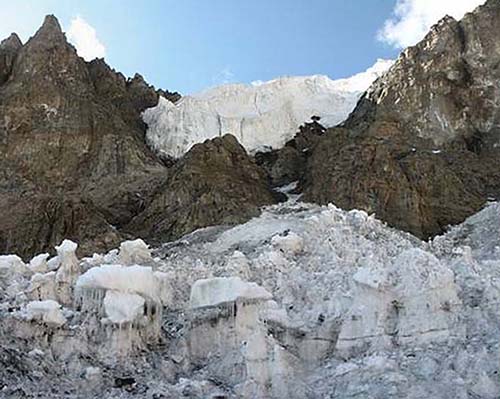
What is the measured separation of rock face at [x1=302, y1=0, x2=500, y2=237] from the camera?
44.4 metres

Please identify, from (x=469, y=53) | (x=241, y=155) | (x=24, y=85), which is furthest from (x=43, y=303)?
(x=469, y=53)

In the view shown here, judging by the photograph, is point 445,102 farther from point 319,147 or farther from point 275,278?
point 275,278

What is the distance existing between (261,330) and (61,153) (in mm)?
36629

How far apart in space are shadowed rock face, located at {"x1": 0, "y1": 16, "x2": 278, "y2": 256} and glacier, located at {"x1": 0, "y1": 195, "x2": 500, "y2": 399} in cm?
1893

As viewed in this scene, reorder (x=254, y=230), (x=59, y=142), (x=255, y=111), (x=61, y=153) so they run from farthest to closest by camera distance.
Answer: (x=255, y=111)
(x=59, y=142)
(x=61, y=153)
(x=254, y=230)

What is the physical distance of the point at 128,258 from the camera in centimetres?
2745

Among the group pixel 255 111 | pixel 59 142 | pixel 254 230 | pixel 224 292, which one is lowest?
pixel 224 292

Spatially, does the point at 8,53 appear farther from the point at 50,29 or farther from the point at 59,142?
the point at 59,142

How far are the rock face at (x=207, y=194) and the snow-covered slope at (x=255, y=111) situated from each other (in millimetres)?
10610

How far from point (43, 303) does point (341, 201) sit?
82.9 feet

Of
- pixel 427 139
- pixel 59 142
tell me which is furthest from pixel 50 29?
pixel 427 139

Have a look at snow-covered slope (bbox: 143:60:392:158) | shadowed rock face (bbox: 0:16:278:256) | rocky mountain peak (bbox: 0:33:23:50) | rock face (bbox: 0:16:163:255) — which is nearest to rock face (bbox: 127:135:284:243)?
shadowed rock face (bbox: 0:16:278:256)

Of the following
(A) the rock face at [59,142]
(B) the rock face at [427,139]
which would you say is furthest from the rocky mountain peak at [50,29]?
(B) the rock face at [427,139]

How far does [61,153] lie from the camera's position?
53.7 m
